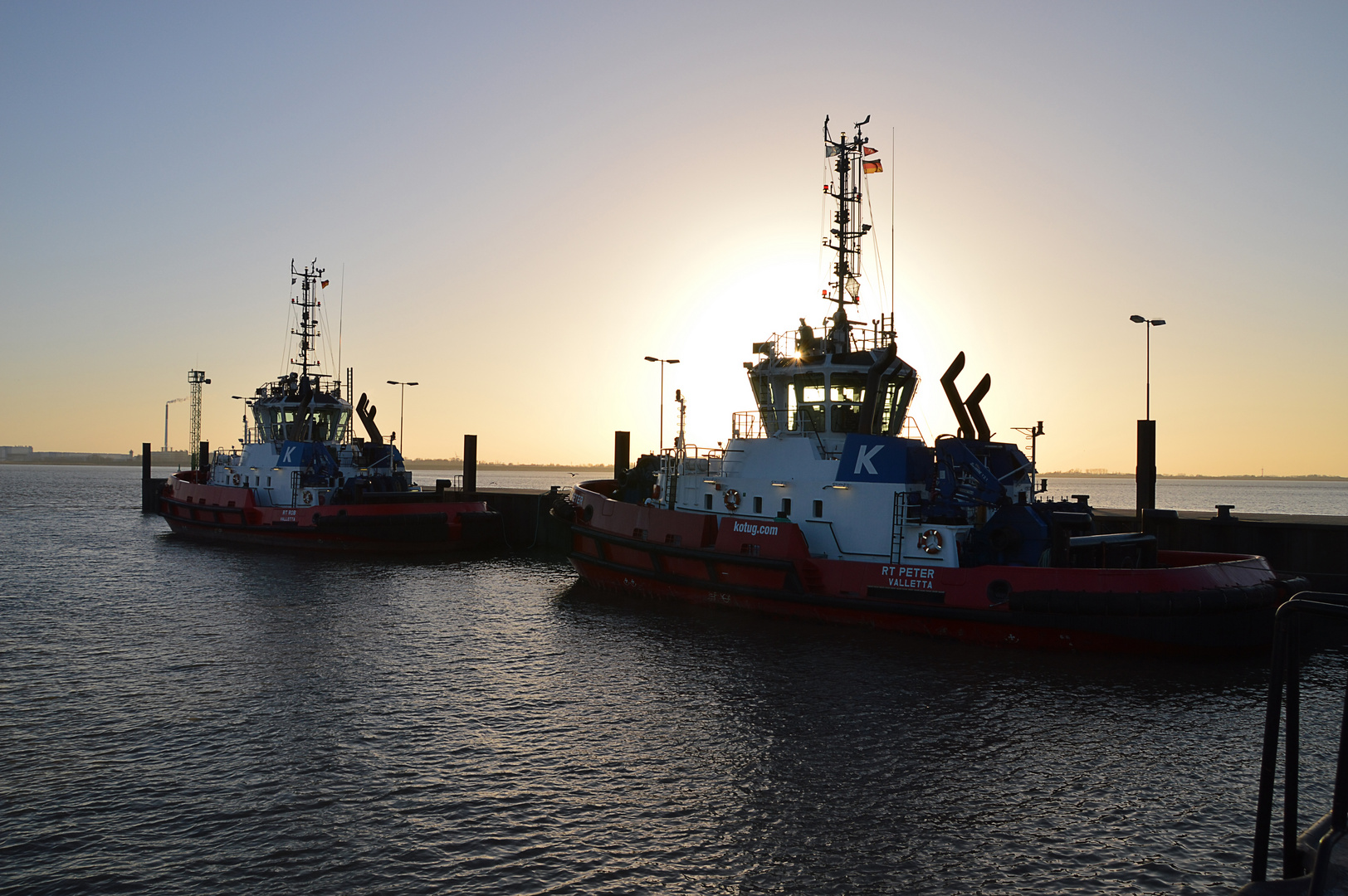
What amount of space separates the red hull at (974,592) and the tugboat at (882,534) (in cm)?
3

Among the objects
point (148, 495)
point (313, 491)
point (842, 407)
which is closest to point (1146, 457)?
point (842, 407)

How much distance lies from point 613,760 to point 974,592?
27.8 feet

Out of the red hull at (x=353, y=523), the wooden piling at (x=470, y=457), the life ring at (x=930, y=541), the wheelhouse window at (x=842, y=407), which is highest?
the wheelhouse window at (x=842, y=407)

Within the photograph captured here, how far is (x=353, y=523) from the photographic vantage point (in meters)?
29.2

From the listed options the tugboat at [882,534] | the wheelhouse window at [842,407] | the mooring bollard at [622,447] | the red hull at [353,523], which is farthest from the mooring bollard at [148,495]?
the wheelhouse window at [842,407]

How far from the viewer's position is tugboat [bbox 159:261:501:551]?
29.6 m

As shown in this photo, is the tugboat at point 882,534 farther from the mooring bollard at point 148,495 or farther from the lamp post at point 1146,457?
the mooring bollard at point 148,495

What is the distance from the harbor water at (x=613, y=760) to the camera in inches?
279

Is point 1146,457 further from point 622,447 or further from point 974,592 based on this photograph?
point 622,447

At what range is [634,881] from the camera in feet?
22.4

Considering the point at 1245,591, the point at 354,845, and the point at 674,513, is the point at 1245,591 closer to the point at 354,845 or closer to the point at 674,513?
the point at 674,513

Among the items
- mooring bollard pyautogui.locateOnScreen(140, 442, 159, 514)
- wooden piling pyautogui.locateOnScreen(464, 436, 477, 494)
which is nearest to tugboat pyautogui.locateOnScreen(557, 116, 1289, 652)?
wooden piling pyautogui.locateOnScreen(464, 436, 477, 494)

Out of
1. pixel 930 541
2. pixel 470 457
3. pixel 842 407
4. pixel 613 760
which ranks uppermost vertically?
pixel 842 407

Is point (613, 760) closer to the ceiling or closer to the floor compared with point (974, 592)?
closer to the floor
